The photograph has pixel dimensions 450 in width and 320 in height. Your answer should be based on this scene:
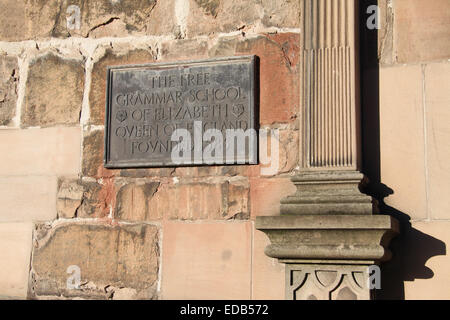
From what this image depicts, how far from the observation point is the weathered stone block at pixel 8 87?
15.9ft

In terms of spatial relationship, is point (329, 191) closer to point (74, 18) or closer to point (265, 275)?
point (265, 275)

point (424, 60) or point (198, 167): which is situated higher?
point (424, 60)

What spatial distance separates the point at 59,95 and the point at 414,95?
2455 millimetres

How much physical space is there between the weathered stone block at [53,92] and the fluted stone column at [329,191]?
1.67 m

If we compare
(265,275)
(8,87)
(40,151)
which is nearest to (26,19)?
(8,87)

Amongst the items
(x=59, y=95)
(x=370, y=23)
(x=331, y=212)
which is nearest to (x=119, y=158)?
(x=59, y=95)

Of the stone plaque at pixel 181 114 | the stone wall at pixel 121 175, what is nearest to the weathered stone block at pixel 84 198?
the stone wall at pixel 121 175

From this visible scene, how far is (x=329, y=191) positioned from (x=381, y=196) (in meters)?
0.37

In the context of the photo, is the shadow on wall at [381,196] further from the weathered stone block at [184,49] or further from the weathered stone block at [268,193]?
the weathered stone block at [184,49]

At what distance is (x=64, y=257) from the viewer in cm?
448

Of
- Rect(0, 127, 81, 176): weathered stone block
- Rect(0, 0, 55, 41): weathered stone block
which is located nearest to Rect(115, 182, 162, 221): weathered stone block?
Rect(0, 127, 81, 176): weathered stone block

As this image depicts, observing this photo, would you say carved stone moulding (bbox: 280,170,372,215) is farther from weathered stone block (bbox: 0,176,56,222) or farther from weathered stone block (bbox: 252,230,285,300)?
weathered stone block (bbox: 0,176,56,222)

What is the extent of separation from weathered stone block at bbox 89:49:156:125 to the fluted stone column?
120cm
